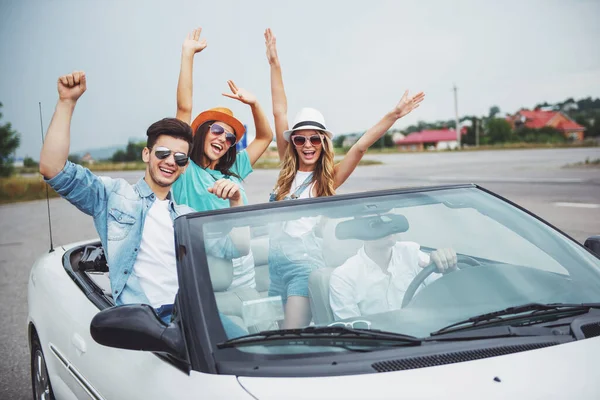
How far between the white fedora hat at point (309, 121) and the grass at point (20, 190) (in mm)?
23017

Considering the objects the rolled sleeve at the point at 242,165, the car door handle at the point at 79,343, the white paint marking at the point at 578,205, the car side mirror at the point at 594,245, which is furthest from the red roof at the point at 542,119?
the car door handle at the point at 79,343

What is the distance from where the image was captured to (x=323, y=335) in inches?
71.4

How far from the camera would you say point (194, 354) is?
1.87m

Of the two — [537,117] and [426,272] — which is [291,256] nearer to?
[426,272]

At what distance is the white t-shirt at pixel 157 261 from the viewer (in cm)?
273

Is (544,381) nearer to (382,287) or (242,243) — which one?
(382,287)

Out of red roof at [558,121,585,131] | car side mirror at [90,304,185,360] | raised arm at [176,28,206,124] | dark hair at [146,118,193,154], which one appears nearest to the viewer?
car side mirror at [90,304,185,360]

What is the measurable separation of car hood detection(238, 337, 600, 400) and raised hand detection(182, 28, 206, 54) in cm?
336

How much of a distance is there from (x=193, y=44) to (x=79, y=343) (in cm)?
268

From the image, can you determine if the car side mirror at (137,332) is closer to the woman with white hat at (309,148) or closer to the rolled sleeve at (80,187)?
the rolled sleeve at (80,187)

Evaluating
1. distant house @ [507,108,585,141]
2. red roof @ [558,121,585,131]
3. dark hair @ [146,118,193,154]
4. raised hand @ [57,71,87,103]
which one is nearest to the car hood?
dark hair @ [146,118,193,154]

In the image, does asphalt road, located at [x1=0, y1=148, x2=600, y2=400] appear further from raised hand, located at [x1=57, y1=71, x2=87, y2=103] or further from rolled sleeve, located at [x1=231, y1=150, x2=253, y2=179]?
raised hand, located at [x1=57, y1=71, x2=87, y2=103]

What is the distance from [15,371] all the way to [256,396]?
3.43 m

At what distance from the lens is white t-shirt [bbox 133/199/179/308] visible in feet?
8.95
